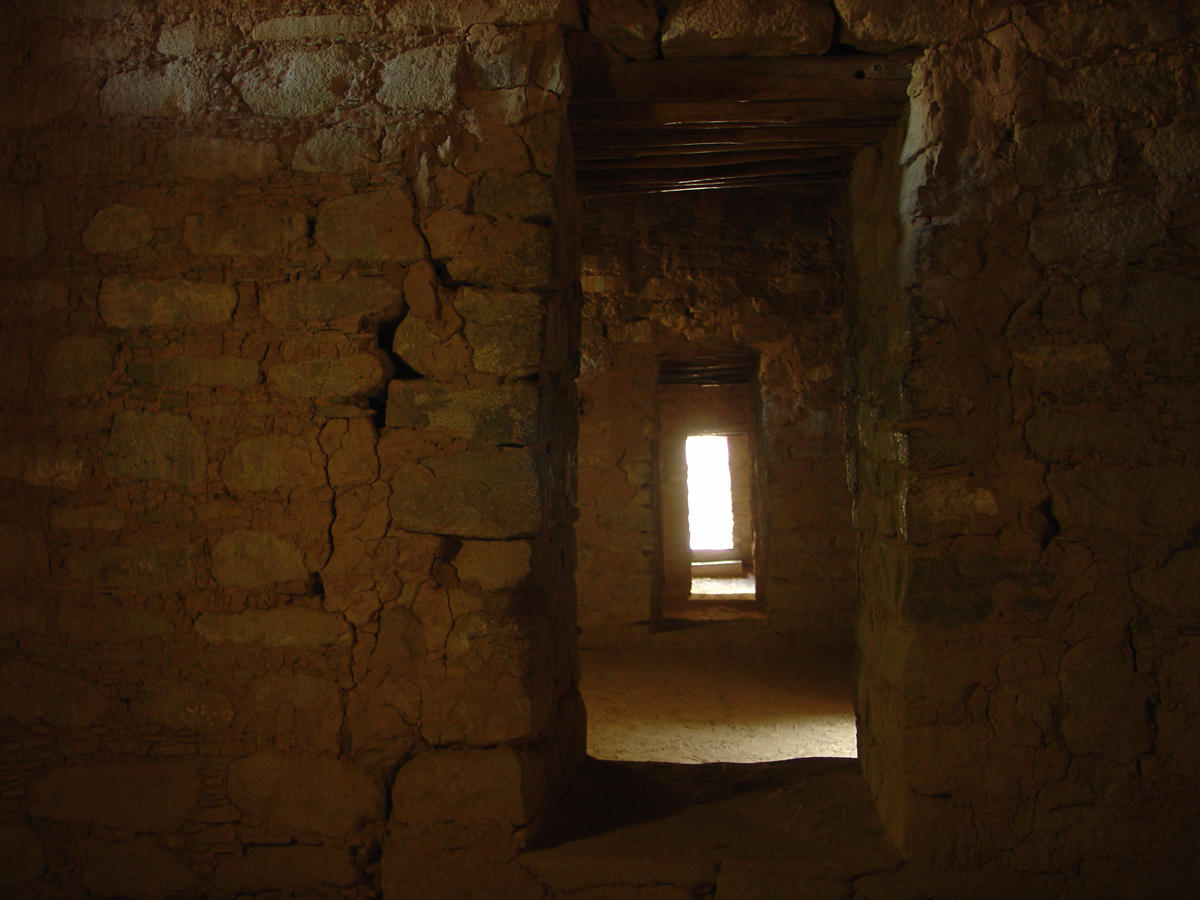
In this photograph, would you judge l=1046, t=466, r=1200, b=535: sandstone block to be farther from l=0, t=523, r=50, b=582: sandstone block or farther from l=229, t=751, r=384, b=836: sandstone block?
l=0, t=523, r=50, b=582: sandstone block

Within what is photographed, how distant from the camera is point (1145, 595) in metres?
1.84

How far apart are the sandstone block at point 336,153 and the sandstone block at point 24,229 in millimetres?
753

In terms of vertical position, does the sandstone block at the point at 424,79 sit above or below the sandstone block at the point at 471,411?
above

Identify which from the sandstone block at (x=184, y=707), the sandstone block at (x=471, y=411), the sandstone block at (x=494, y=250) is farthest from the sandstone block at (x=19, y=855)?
the sandstone block at (x=494, y=250)

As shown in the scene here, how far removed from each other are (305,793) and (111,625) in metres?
0.70

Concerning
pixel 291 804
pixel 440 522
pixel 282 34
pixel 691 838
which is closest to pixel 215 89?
pixel 282 34

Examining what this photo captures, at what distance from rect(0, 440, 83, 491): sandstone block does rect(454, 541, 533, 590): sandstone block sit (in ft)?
3.71

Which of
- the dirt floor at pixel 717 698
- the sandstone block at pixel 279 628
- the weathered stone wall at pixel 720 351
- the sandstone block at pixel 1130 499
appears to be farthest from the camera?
the weathered stone wall at pixel 720 351

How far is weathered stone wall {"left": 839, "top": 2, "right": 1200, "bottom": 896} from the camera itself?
184 centimetres

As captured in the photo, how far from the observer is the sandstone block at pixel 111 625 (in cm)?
198

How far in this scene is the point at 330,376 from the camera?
6.33 ft

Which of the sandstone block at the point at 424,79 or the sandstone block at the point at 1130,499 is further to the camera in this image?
the sandstone block at the point at 424,79

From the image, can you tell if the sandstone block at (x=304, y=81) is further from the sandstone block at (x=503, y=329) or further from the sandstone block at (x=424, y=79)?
the sandstone block at (x=503, y=329)

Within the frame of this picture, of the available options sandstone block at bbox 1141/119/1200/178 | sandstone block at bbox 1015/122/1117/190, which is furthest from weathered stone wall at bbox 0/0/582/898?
sandstone block at bbox 1141/119/1200/178
